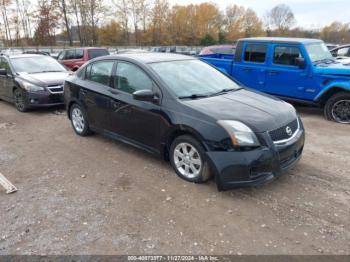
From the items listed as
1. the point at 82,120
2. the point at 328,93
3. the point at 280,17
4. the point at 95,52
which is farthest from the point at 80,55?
the point at 280,17

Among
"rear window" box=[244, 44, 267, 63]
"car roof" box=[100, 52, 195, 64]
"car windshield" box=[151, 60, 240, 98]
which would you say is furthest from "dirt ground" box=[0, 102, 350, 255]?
"rear window" box=[244, 44, 267, 63]

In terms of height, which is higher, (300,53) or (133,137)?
(300,53)

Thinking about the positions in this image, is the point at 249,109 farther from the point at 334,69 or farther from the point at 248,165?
the point at 334,69

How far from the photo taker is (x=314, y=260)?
8.73 ft

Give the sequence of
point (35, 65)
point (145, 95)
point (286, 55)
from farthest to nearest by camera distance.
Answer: point (35, 65) → point (286, 55) → point (145, 95)

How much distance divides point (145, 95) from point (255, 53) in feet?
16.1

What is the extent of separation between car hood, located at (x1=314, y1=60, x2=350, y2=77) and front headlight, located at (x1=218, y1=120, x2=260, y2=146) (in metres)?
4.41

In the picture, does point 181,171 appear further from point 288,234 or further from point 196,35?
point 196,35

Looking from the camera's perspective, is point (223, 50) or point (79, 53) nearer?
point (223, 50)

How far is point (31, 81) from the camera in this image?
7961 millimetres

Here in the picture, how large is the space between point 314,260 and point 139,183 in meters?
2.25

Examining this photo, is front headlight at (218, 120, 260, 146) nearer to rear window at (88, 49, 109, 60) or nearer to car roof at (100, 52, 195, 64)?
car roof at (100, 52, 195, 64)

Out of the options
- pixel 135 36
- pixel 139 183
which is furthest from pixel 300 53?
pixel 135 36

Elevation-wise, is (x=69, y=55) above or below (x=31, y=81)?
above
